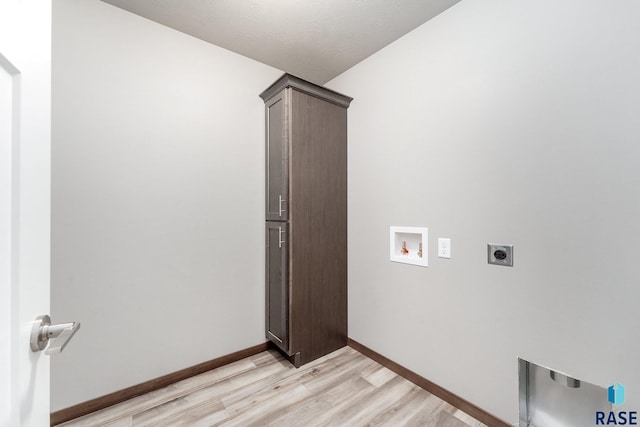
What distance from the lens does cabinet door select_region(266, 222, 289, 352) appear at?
6.82 ft

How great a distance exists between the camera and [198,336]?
1997mm

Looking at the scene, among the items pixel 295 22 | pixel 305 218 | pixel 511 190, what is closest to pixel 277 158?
pixel 305 218

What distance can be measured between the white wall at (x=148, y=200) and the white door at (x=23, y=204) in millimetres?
1262

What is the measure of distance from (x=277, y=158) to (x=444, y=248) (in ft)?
4.72

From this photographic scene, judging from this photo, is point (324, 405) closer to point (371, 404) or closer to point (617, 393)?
point (371, 404)

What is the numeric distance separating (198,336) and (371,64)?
2.62 m

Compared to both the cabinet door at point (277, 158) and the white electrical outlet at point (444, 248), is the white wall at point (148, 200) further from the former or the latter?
the white electrical outlet at point (444, 248)

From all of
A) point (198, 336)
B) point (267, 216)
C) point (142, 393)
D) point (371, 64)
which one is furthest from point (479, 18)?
point (142, 393)

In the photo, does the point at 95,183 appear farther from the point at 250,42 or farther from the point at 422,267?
the point at 422,267

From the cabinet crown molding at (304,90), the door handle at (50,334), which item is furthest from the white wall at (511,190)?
the door handle at (50,334)

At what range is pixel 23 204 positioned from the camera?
53cm

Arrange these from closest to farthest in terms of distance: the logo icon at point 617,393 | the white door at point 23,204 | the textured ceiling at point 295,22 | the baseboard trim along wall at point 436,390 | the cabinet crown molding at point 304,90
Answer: the white door at point 23,204, the logo icon at point 617,393, the baseboard trim along wall at point 436,390, the textured ceiling at point 295,22, the cabinet crown molding at point 304,90

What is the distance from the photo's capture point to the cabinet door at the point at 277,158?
207cm

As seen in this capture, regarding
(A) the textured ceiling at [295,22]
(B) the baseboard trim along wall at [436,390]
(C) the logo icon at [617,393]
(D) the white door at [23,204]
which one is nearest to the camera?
(D) the white door at [23,204]
